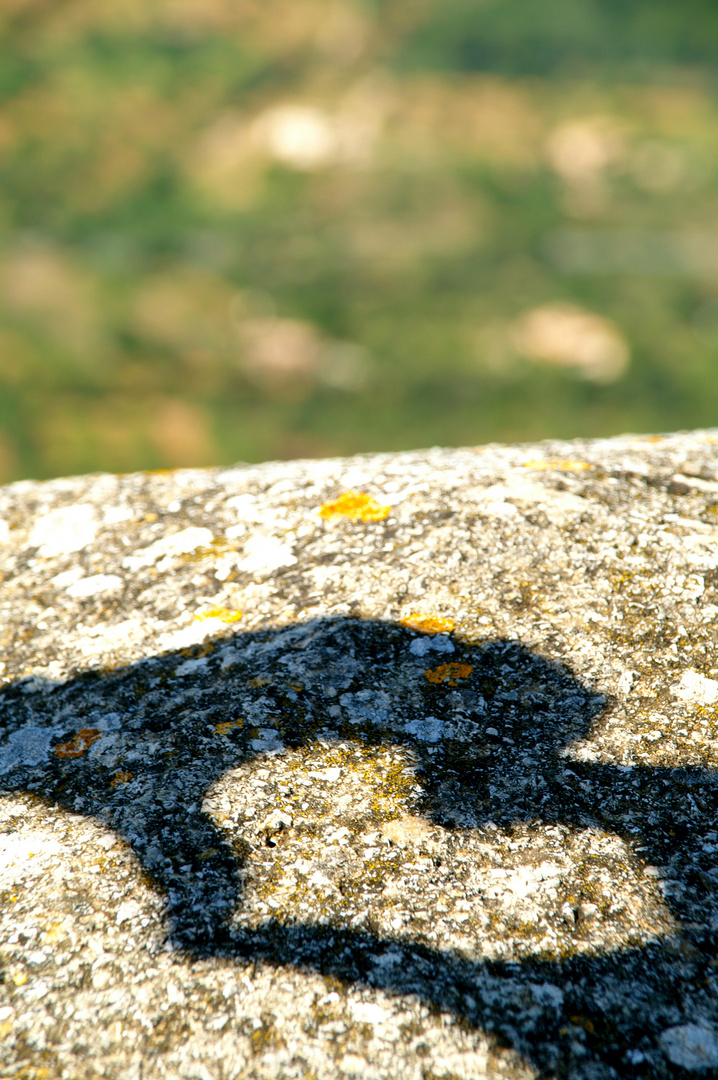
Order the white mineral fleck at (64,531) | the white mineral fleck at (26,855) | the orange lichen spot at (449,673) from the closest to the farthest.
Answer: the white mineral fleck at (26,855) < the orange lichen spot at (449,673) < the white mineral fleck at (64,531)

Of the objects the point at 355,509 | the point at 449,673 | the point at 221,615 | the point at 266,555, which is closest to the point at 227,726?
the point at 221,615

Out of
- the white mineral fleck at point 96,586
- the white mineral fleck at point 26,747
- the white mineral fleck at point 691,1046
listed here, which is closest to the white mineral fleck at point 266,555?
the white mineral fleck at point 96,586

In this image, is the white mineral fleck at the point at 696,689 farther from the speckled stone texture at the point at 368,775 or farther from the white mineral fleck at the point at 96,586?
the white mineral fleck at the point at 96,586

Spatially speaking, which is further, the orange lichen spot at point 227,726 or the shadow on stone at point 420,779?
the orange lichen spot at point 227,726

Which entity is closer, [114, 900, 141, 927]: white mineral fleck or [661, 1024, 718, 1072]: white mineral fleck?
[661, 1024, 718, 1072]: white mineral fleck

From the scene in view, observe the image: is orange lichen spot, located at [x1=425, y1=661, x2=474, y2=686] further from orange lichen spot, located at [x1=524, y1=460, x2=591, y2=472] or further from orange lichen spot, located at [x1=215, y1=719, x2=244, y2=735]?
orange lichen spot, located at [x1=524, y1=460, x2=591, y2=472]

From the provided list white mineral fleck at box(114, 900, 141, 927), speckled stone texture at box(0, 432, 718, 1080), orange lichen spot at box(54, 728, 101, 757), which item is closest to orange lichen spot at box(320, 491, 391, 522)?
speckled stone texture at box(0, 432, 718, 1080)
